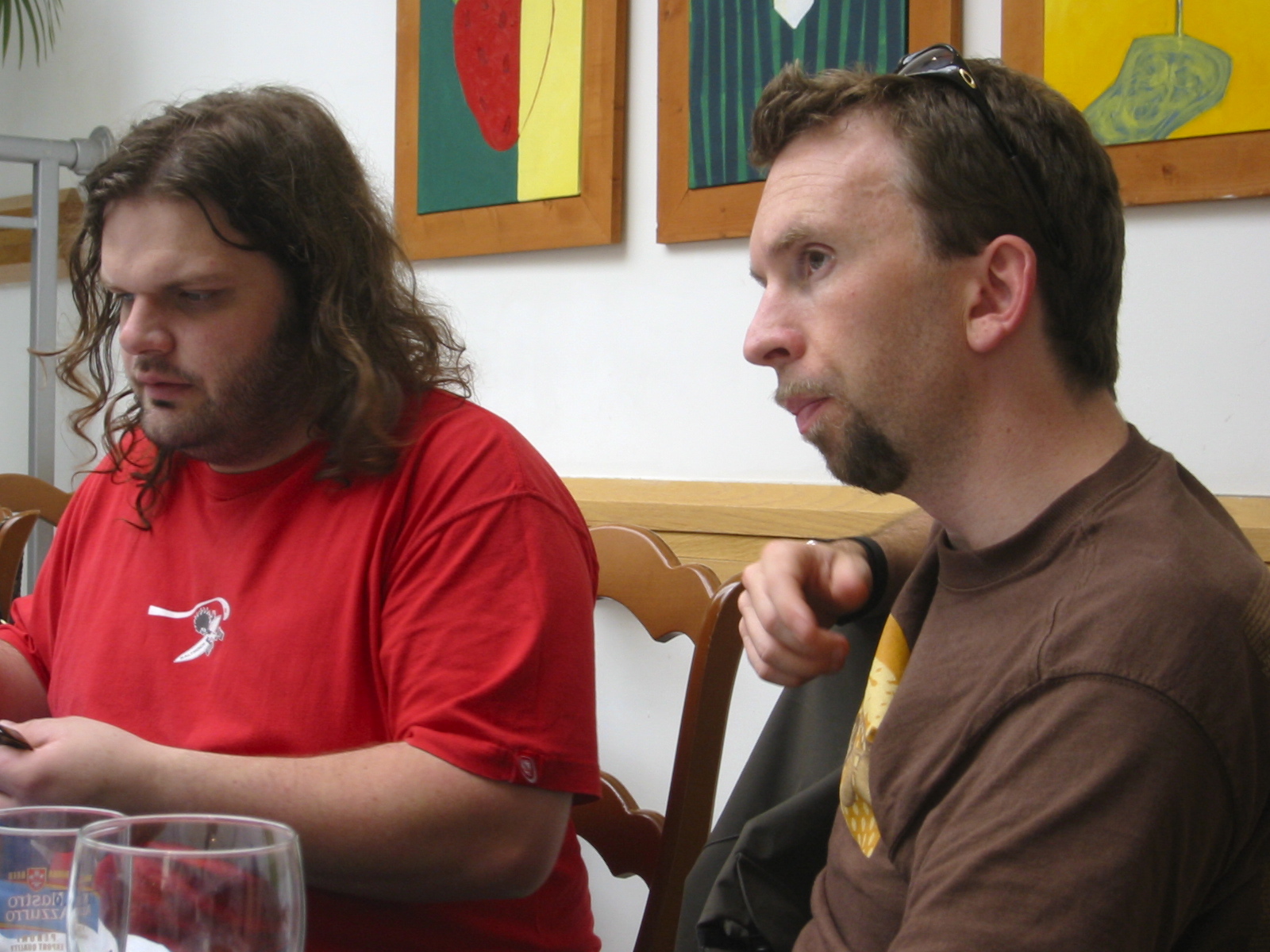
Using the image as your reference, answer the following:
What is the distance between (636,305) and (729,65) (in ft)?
1.41

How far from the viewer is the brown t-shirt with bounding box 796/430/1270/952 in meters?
0.63

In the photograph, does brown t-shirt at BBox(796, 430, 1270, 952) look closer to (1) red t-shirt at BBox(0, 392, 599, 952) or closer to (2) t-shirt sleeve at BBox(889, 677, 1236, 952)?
(2) t-shirt sleeve at BBox(889, 677, 1236, 952)

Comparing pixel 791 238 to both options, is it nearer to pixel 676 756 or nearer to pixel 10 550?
pixel 676 756

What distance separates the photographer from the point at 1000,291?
3.01 feet

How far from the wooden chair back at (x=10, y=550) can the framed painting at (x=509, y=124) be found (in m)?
0.77

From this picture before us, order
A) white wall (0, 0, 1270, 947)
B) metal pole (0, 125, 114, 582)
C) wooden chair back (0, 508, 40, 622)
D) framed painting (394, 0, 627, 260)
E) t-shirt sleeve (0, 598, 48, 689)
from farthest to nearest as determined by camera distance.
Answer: metal pole (0, 125, 114, 582), framed painting (394, 0, 627, 260), wooden chair back (0, 508, 40, 622), white wall (0, 0, 1270, 947), t-shirt sleeve (0, 598, 48, 689)

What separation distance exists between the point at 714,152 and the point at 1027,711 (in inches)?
55.1

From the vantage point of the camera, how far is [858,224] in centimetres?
93

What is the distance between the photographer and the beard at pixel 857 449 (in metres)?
0.94

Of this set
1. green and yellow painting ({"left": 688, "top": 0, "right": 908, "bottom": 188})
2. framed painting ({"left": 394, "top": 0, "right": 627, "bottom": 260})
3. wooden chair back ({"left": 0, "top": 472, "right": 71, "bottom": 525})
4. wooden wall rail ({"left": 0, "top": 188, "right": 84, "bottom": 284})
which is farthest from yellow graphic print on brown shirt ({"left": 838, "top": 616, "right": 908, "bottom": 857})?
wooden wall rail ({"left": 0, "top": 188, "right": 84, "bottom": 284})

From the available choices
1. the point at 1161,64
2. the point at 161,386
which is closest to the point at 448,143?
the point at 161,386

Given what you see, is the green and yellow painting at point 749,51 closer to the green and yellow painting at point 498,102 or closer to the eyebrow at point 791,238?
the green and yellow painting at point 498,102

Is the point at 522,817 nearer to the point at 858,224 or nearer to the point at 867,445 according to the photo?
the point at 867,445

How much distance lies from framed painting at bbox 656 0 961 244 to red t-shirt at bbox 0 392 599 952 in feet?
2.66
